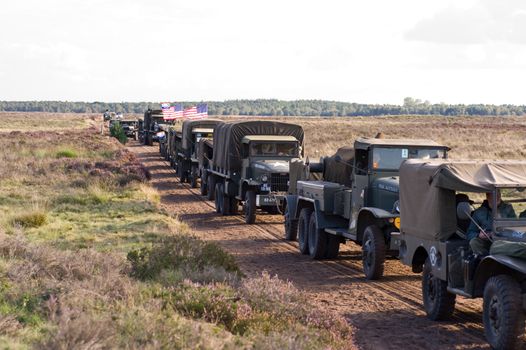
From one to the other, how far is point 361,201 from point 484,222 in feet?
15.9

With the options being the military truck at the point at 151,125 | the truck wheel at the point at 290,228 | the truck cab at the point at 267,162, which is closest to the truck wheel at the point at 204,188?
the truck cab at the point at 267,162

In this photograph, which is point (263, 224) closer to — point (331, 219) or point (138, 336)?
point (331, 219)

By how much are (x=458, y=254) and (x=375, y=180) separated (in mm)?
4620

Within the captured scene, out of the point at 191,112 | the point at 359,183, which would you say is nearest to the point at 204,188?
the point at 359,183

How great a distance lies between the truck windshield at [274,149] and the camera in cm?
2338

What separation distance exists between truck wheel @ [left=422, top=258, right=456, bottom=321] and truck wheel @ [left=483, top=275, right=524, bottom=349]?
4.71 ft

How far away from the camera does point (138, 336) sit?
25.2 ft

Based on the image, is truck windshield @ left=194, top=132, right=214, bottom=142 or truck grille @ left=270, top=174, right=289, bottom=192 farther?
truck windshield @ left=194, top=132, right=214, bottom=142

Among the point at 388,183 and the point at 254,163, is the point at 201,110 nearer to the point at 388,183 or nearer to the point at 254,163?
the point at 254,163

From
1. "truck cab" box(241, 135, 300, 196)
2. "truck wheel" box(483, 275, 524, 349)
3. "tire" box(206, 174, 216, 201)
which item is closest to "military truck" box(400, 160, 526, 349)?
"truck wheel" box(483, 275, 524, 349)

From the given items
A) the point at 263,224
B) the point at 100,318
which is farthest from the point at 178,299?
the point at 263,224

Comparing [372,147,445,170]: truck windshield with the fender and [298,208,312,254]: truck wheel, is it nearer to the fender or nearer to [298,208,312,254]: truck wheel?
the fender

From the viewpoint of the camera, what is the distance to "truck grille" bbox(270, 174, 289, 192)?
22.1m

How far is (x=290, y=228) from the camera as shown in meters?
18.9
